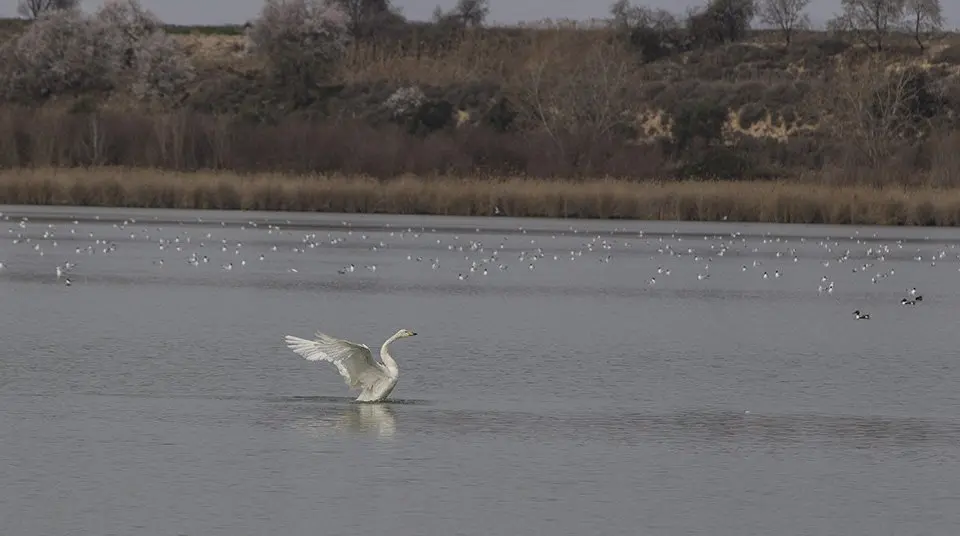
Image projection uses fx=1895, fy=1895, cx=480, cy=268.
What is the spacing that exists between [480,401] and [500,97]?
53.8 m

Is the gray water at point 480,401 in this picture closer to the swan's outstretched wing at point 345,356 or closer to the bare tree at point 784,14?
the swan's outstretched wing at point 345,356

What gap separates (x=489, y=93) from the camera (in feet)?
227

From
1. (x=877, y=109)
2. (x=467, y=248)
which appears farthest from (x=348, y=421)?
(x=877, y=109)

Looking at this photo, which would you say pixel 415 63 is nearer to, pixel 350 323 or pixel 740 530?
pixel 350 323

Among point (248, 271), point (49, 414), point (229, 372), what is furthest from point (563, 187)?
point (49, 414)

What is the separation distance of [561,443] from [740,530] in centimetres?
275

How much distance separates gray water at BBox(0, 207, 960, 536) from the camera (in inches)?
426

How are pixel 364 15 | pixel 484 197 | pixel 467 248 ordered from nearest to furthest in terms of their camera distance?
pixel 467 248 → pixel 484 197 → pixel 364 15

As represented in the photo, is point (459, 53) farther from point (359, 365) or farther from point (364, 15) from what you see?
point (359, 365)

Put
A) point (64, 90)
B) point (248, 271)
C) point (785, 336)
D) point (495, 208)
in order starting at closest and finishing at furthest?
1. point (785, 336)
2. point (248, 271)
3. point (495, 208)
4. point (64, 90)

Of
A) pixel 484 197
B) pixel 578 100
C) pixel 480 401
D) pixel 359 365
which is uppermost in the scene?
pixel 359 365

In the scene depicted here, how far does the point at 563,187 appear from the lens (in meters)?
43.0

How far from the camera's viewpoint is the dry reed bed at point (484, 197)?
41250 mm

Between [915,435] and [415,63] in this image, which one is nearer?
[915,435]
